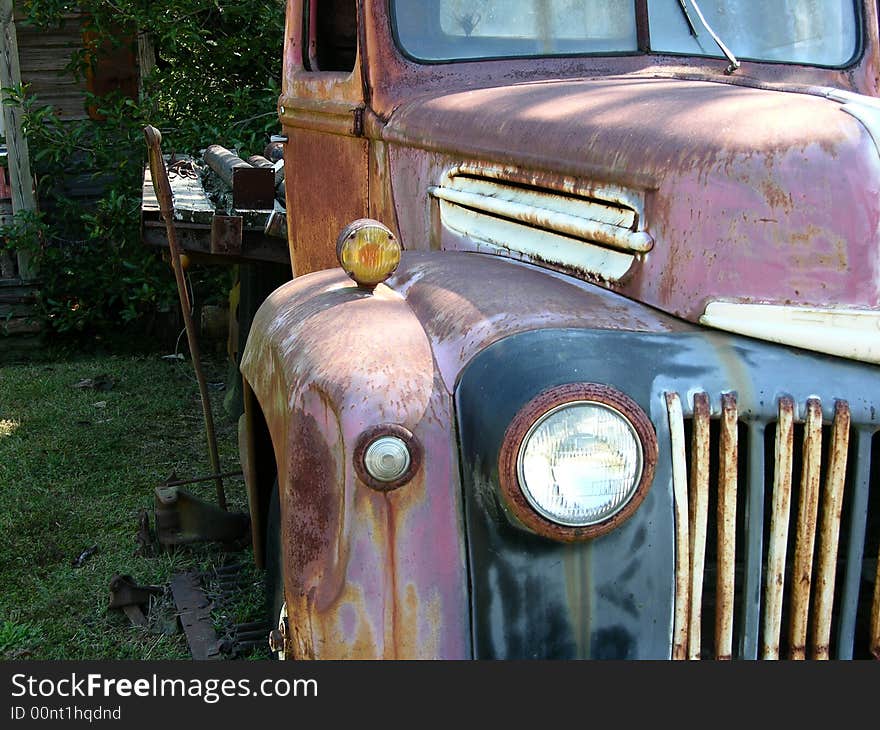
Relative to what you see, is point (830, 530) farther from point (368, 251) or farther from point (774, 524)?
point (368, 251)

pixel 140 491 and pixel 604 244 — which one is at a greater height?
pixel 604 244

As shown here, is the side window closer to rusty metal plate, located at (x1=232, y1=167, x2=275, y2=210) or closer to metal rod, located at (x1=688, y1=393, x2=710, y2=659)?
rusty metal plate, located at (x1=232, y1=167, x2=275, y2=210)

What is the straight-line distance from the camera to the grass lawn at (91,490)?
10.9 ft

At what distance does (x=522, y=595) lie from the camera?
5.53 feet

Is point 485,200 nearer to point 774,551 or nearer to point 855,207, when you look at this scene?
point 855,207

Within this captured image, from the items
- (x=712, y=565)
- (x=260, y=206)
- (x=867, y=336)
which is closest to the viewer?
(x=867, y=336)

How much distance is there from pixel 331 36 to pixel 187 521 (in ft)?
5.79

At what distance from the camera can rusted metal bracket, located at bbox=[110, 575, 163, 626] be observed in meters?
3.41

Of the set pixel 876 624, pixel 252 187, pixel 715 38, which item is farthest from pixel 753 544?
pixel 252 187

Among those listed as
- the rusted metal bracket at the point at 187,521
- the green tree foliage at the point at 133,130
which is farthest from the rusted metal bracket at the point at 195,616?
the green tree foliage at the point at 133,130

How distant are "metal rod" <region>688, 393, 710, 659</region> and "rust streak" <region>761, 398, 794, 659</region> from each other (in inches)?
4.4

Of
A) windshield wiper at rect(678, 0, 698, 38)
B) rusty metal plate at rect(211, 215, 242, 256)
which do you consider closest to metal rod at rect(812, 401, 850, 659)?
windshield wiper at rect(678, 0, 698, 38)

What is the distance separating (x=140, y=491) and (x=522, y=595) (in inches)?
123

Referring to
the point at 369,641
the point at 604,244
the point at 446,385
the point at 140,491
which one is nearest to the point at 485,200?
the point at 604,244
